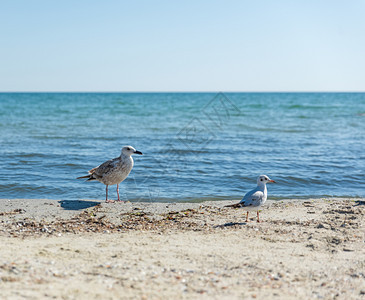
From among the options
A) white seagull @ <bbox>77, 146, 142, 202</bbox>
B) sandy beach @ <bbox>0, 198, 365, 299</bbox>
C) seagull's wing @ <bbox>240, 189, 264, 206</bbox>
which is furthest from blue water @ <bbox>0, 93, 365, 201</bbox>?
seagull's wing @ <bbox>240, 189, 264, 206</bbox>

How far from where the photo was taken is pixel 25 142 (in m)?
18.6

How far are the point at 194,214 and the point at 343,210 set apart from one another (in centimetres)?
302

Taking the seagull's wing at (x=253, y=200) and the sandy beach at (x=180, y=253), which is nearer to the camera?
the sandy beach at (x=180, y=253)

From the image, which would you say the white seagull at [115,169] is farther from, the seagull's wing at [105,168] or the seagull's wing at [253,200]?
the seagull's wing at [253,200]

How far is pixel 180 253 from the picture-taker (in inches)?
227

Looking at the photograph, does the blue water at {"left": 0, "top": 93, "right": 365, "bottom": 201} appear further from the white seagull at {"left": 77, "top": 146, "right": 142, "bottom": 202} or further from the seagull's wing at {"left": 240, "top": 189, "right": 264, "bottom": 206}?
the seagull's wing at {"left": 240, "top": 189, "right": 264, "bottom": 206}

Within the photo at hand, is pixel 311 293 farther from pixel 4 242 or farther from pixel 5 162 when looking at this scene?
pixel 5 162

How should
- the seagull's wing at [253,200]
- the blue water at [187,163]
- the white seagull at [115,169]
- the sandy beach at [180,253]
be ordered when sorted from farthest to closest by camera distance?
1. the blue water at [187,163]
2. the white seagull at [115,169]
3. the seagull's wing at [253,200]
4. the sandy beach at [180,253]

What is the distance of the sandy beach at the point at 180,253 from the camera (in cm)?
462

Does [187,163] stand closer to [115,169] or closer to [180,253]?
[115,169]

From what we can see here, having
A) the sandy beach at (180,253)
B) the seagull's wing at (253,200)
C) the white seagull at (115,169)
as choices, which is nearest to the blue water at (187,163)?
the white seagull at (115,169)

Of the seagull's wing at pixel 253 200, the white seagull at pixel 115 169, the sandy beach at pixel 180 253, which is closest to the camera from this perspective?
the sandy beach at pixel 180 253

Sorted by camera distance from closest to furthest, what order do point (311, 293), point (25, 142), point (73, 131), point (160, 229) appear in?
point (311, 293), point (160, 229), point (25, 142), point (73, 131)

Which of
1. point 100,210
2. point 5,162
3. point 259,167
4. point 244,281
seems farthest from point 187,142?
point 244,281
